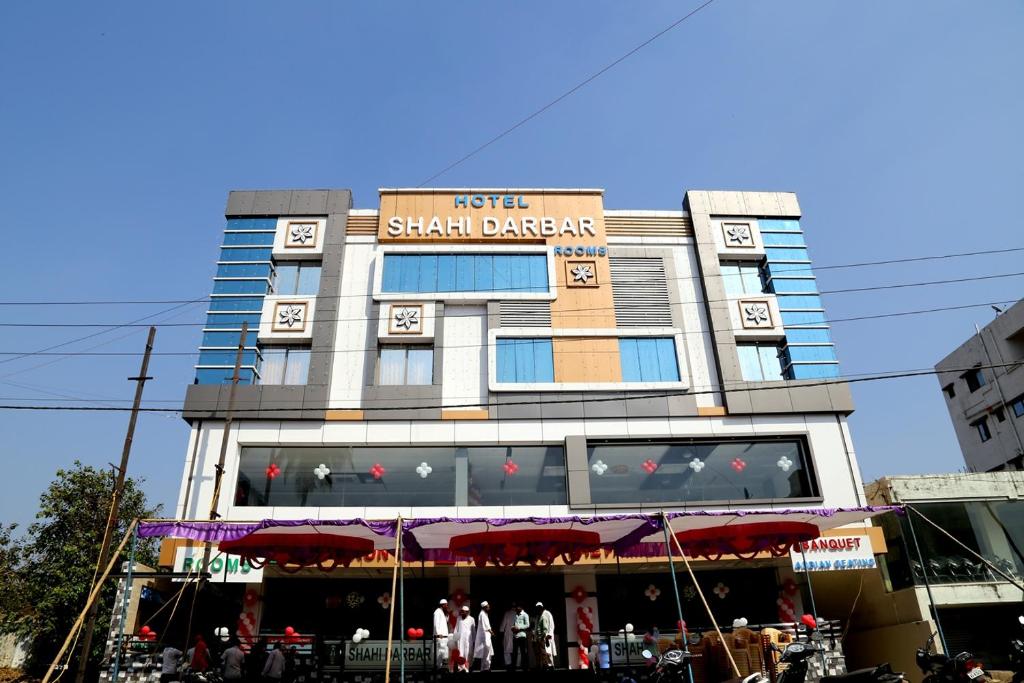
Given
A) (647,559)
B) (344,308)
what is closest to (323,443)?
(344,308)

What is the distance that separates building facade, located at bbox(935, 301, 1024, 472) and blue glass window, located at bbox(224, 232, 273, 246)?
3339 centimetres

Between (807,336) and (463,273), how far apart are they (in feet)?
39.5

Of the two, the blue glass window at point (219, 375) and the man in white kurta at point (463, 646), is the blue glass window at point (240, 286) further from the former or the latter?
the man in white kurta at point (463, 646)

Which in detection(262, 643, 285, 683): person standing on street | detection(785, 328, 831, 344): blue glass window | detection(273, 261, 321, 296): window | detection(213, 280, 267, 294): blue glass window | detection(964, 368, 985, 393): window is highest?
detection(964, 368, 985, 393): window

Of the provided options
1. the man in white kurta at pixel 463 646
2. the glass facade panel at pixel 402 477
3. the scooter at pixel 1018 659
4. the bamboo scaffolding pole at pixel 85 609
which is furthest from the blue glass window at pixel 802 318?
the bamboo scaffolding pole at pixel 85 609

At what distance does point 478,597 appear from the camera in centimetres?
2095

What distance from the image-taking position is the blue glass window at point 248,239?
2406 centimetres

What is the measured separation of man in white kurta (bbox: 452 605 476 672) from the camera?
50.3ft

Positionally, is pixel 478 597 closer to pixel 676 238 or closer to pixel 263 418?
pixel 263 418

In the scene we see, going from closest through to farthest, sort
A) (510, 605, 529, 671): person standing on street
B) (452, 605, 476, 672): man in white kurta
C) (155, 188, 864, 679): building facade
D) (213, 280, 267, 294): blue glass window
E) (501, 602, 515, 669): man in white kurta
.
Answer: (452, 605, 476, 672): man in white kurta < (510, 605, 529, 671): person standing on street < (501, 602, 515, 669): man in white kurta < (155, 188, 864, 679): building facade < (213, 280, 267, 294): blue glass window

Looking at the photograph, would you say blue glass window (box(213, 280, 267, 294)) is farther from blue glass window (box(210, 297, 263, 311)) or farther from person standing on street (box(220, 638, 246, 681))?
person standing on street (box(220, 638, 246, 681))

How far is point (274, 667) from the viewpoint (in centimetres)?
1326

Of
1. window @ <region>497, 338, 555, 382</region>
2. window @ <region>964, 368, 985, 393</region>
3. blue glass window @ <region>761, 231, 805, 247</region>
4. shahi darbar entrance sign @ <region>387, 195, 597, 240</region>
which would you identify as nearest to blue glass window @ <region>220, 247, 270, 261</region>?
shahi darbar entrance sign @ <region>387, 195, 597, 240</region>

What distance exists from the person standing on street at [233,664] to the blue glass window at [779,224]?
70.7 ft
